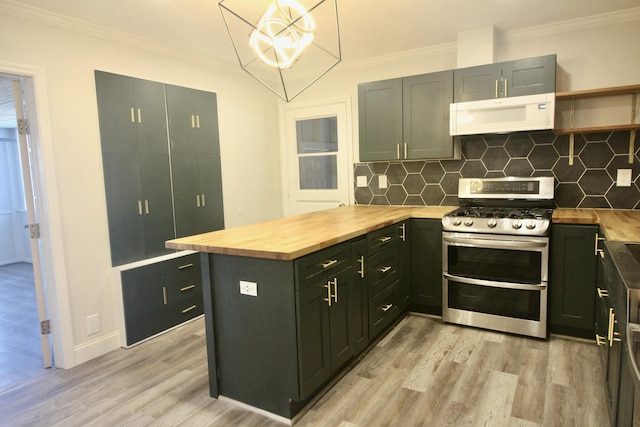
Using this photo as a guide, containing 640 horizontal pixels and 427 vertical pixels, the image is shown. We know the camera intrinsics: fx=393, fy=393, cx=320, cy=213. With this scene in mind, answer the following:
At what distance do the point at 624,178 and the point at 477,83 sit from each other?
139 centimetres

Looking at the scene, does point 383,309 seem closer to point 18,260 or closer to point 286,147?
point 286,147

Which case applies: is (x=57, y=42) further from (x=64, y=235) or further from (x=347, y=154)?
(x=347, y=154)

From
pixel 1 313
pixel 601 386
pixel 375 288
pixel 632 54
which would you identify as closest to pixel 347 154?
pixel 375 288

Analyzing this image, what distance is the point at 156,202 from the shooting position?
10.8ft

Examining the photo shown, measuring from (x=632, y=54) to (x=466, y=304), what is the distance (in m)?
2.35

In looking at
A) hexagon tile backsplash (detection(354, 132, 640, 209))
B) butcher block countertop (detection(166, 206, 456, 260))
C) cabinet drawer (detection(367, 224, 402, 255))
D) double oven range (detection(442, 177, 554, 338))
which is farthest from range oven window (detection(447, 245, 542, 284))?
hexagon tile backsplash (detection(354, 132, 640, 209))

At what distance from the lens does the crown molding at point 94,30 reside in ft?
8.16

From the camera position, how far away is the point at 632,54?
3072mm

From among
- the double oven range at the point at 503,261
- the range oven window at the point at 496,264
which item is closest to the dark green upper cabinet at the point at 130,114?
the double oven range at the point at 503,261

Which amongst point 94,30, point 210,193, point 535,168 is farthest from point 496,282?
point 94,30

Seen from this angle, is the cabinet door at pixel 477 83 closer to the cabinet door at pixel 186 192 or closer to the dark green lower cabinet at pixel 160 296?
the cabinet door at pixel 186 192

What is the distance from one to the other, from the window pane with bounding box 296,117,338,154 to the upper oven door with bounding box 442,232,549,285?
1.86 meters

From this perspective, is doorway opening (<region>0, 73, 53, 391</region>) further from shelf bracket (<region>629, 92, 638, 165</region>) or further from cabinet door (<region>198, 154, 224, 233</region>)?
shelf bracket (<region>629, 92, 638, 165</region>)

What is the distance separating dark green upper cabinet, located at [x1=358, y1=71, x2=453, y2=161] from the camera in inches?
137
